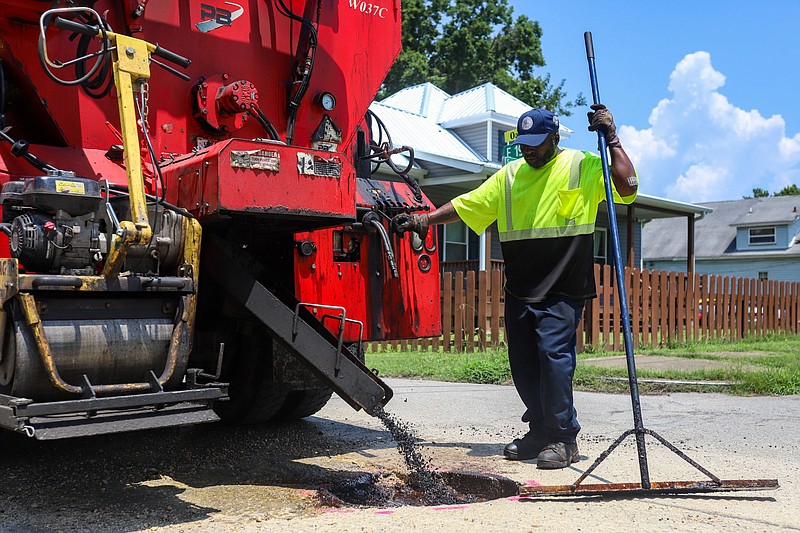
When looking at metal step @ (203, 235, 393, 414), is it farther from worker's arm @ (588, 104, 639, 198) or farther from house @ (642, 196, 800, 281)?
house @ (642, 196, 800, 281)

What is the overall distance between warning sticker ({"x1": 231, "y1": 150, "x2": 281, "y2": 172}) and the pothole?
150 centimetres

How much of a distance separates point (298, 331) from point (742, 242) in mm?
40602

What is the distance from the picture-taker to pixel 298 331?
4.09m

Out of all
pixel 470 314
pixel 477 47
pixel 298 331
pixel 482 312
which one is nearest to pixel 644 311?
pixel 482 312

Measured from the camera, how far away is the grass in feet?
25.7

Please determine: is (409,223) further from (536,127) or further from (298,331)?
(298,331)

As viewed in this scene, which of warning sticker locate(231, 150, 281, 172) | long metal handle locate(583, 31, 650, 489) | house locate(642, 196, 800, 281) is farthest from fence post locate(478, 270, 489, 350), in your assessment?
house locate(642, 196, 800, 281)

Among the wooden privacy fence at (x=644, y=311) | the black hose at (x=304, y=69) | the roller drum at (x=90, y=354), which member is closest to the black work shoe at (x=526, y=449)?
the roller drum at (x=90, y=354)

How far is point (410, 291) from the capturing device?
4926 mm

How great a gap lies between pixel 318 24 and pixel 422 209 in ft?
4.04

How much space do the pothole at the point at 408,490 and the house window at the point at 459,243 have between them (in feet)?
48.4

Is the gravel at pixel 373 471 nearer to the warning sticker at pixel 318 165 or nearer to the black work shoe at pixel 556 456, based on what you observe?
the black work shoe at pixel 556 456

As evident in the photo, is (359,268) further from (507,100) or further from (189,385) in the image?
(507,100)

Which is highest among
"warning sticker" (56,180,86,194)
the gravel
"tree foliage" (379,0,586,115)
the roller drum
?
"tree foliage" (379,0,586,115)
